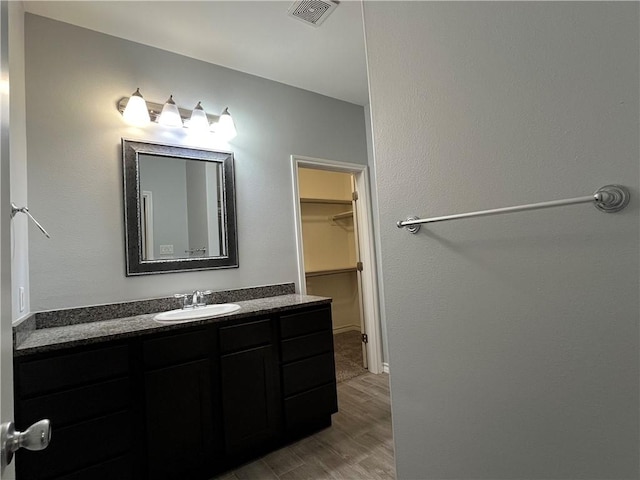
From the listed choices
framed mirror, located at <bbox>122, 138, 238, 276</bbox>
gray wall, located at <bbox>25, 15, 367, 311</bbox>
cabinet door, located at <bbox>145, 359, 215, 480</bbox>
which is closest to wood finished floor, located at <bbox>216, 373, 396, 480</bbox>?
cabinet door, located at <bbox>145, 359, 215, 480</bbox>

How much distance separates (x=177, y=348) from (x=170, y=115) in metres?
1.48

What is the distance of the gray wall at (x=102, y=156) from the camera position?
186 cm

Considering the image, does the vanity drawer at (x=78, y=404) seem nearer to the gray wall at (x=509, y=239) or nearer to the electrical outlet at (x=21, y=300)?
the electrical outlet at (x=21, y=300)

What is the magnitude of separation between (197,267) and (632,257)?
87.6 inches

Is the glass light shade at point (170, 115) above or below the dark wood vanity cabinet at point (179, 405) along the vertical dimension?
above

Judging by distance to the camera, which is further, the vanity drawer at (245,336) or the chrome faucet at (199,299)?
the chrome faucet at (199,299)

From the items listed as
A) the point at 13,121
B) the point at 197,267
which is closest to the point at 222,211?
the point at 197,267

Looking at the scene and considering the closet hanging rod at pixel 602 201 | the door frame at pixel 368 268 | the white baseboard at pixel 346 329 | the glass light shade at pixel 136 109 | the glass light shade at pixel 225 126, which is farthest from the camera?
the white baseboard at pixel 346 329

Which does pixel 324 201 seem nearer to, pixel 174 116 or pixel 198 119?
pixel 198 119

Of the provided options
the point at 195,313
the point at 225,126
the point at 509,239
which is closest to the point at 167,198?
the point at 225,126

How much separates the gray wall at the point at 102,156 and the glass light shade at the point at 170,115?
9cm

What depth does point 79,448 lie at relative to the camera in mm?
1443

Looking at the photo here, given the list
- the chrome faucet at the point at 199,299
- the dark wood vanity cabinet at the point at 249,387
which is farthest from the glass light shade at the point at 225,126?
the dark wood vanity cabinet at the point at 249,387

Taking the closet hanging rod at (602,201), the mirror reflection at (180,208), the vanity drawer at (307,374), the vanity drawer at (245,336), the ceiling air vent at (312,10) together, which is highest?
the ceiling air vent at (312,10)
